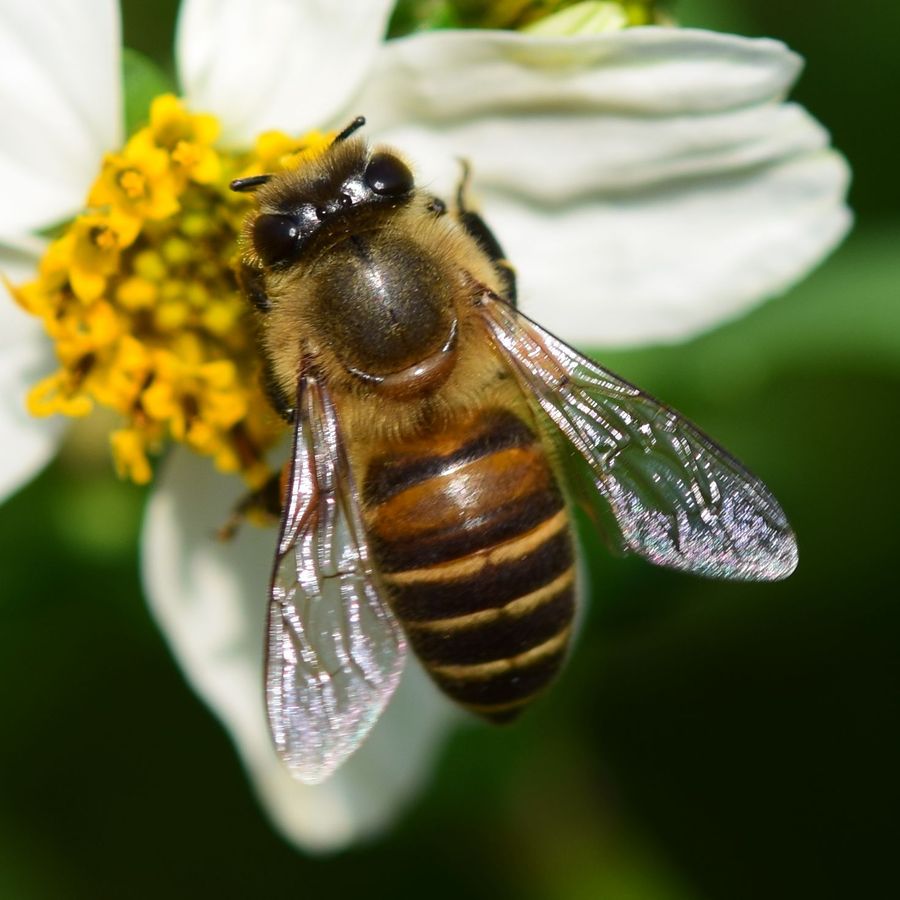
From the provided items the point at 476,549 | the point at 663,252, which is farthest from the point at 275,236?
the point at 663,252

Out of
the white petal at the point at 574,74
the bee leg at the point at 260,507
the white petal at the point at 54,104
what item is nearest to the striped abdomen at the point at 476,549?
the bee leg at the point at 260,507

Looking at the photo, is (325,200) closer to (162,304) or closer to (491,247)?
(491,247)

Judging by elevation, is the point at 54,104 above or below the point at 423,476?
above

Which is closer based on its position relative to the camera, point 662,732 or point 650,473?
point 650,473

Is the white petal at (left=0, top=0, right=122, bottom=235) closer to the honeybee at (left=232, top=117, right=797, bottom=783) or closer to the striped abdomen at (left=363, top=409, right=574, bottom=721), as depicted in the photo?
the honeybee at (left=232, top=117, right=797, bottom=783)

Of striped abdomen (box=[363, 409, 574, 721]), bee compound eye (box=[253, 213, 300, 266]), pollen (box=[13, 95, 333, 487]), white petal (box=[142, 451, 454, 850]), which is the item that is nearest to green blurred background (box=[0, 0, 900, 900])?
white petal (box=[142, 451, 454, 850])

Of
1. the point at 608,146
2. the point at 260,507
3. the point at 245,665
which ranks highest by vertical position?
the point at 608,146

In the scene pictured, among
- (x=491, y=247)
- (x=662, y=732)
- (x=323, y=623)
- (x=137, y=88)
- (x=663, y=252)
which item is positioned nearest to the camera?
(x=323, y=623)
